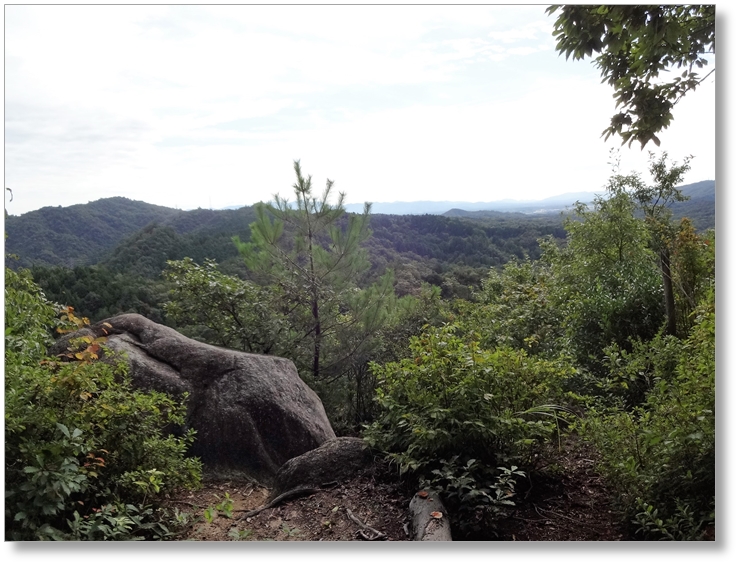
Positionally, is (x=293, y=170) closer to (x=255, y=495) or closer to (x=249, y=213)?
(x=249, y=213)

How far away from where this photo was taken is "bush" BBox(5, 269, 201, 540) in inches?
86.5

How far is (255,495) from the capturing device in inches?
129

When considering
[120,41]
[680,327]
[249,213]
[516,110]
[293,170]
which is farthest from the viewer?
[249,213]

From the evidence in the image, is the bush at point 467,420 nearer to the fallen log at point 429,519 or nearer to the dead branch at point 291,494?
the fallen log at point 429,519

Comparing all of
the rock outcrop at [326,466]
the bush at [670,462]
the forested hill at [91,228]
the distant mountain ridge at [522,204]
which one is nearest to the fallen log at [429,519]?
the rock outcrop at [326,466]

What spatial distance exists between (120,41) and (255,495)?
2.77 metres

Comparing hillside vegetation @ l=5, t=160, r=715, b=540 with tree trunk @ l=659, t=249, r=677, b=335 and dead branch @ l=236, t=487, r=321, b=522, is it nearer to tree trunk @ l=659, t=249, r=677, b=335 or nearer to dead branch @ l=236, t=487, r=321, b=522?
tree trunk @ l=659, t=249, r=677, b=335

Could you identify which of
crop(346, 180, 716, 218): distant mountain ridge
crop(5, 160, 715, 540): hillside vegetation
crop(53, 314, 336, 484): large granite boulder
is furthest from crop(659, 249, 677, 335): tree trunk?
crop(53, 314, 336, 484): large granite boulder

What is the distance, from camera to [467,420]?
8.25ft

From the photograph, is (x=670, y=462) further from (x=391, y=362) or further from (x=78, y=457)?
(x=78, y=457)

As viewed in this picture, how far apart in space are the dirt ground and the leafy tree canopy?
76.5 inches

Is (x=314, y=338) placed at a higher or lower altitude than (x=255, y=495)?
higher

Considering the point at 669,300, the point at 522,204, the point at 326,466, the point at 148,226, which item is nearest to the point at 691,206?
the point at 669,300
